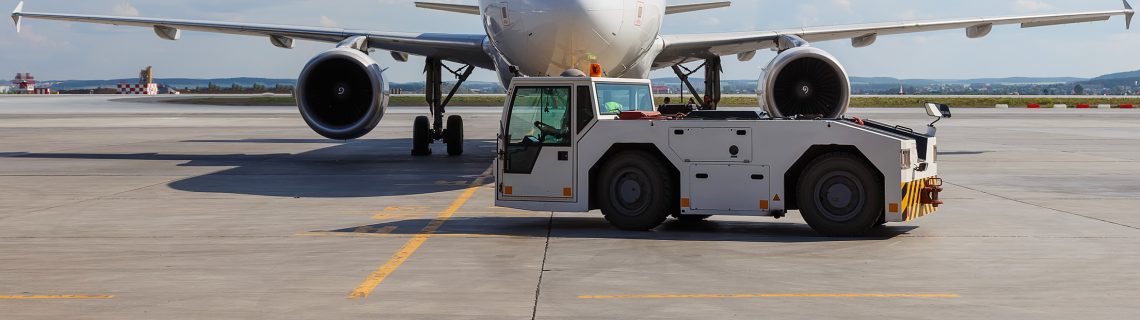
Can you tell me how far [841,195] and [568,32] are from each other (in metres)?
5.57

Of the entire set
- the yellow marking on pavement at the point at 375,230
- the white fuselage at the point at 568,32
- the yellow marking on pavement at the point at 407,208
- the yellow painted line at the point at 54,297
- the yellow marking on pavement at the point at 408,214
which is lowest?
the yellow painted line at the point at 54,297

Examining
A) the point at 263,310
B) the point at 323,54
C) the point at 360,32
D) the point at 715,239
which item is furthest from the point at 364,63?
the point at 263,310

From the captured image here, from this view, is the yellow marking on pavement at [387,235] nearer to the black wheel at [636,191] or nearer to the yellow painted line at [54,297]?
the black wheel at [636,191]

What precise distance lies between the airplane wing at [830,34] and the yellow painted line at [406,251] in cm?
739

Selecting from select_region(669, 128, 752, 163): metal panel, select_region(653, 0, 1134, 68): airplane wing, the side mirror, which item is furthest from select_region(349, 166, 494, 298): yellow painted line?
select_region(653, 0, 1134, 68): airplane wing

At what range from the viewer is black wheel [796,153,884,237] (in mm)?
11484

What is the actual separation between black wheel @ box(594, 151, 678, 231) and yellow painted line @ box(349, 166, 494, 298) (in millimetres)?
1668

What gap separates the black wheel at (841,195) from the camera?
37.7ft

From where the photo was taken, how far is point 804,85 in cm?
2061

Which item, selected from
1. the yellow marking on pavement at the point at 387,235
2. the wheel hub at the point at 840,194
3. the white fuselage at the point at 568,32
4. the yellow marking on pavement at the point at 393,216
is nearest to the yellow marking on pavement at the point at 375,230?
the yellow marking on pavement at the point at 387,235

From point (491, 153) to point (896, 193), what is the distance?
15403 mm

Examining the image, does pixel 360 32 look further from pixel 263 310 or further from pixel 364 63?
pixel 263 310

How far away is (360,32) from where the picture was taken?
23.3 m

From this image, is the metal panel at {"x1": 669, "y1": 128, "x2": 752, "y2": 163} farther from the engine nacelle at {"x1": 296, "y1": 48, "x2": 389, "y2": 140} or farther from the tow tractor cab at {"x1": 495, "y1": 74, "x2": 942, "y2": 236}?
the engine nacelle at {"x1": 296, "y1": 48, "x2": 389, "y2": 140}
